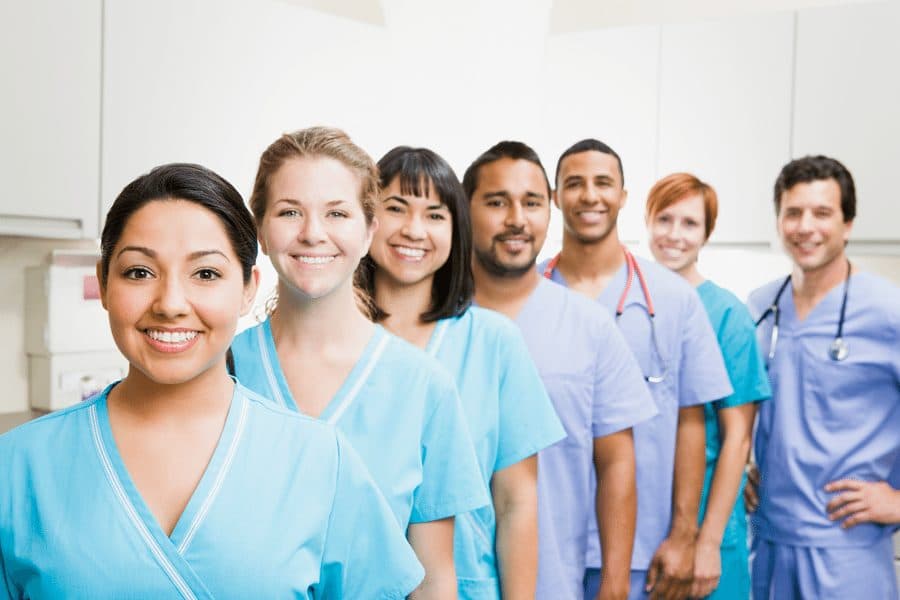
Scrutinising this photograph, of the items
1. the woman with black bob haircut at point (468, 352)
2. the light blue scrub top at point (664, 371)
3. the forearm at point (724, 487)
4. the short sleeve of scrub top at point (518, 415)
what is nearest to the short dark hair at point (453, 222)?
the woman with black bob haircut at point (468, 352)

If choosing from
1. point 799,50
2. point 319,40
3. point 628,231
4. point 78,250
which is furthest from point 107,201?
point 799,50

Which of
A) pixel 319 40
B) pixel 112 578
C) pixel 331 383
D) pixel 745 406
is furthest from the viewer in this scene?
pixel 319 40

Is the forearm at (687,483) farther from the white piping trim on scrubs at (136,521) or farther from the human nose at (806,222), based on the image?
the white piping trim on scrubs at (136,521)

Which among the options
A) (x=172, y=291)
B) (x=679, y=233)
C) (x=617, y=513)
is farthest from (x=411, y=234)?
(x=679, y=233)

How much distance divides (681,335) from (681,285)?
0.11m

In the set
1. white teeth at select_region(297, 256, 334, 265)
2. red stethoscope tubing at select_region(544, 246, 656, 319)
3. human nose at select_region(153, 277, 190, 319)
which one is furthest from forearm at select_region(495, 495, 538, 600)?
human nose at select_region(153, 277, 190, 319)

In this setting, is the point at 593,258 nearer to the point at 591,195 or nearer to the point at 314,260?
the point at 591,195

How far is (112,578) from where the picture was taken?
947mm

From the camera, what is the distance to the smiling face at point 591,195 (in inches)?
81.8

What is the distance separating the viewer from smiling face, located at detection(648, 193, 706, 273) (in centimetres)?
257

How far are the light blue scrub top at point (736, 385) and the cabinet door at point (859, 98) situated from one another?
2.12 ft

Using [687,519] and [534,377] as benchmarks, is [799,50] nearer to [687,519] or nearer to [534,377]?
[687,519]

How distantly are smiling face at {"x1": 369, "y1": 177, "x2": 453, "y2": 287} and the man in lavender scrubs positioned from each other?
0.88 ft

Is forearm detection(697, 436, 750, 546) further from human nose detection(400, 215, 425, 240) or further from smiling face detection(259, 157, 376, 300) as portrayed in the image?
smiling face detection(259, 157, 376, 300)
